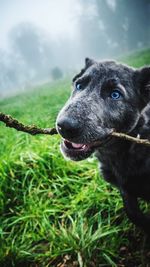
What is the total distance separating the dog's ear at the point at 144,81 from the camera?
3.67 metres

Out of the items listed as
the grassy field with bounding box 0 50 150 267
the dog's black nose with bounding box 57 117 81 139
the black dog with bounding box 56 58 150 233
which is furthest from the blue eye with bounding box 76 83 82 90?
the grassy field with bounding box 0 50 150 267

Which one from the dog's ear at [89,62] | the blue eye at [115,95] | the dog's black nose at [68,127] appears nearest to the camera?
the dog's black nose at [68,127]

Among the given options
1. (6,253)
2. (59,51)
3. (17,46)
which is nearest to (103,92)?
(6,253)

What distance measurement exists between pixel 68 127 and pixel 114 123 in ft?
2.21

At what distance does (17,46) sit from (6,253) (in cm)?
14875

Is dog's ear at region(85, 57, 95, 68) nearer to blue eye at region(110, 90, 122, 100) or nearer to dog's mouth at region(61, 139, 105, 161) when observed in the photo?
blue eye at region(110, 90, 122, 100)

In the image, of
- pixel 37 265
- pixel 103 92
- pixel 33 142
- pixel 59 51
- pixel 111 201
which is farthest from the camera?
pixel 59 51

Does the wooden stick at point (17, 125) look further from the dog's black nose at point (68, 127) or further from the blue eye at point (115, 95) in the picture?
the blue eye at point (115, 95)

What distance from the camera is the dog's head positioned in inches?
116

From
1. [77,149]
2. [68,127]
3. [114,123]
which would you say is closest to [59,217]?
[77,149]

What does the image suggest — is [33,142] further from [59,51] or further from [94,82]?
[59,51]

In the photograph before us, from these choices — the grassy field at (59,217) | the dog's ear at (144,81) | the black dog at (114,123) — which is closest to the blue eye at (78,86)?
the black dog at (114,123)

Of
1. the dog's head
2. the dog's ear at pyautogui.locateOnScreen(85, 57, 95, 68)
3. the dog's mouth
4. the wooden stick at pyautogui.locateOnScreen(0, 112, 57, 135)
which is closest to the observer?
the wooden stick at pyautogui.locateOnScreen(0, 112, 57, 135)

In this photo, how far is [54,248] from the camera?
13.2 ft
